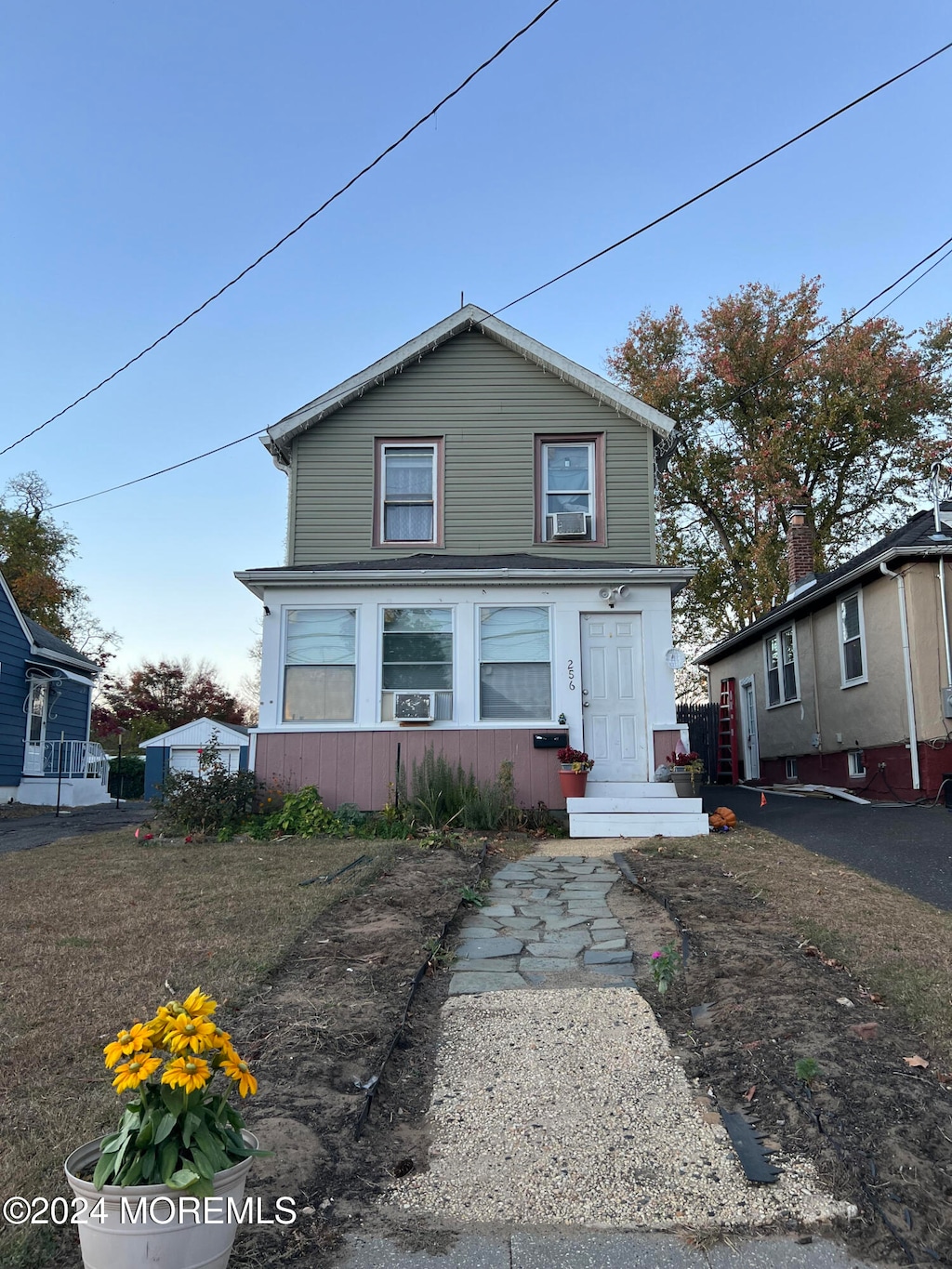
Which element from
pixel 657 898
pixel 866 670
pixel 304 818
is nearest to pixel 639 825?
pixel 657 898

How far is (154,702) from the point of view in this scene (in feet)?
102

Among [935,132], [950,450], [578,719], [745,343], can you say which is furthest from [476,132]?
[950,450]

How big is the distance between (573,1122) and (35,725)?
18632 millimetres

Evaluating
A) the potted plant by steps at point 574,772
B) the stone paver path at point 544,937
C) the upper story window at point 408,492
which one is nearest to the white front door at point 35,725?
the upper story window at point 408,492

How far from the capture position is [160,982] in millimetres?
4371

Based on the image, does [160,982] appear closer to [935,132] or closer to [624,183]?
[624,183]

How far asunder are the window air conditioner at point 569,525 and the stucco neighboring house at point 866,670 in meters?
4.00

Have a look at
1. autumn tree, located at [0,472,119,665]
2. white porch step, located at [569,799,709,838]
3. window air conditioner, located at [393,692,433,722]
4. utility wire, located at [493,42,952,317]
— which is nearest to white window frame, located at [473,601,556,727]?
window air conditioner, located at [393,692,433,722]

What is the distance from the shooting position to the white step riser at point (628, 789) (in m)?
10.2

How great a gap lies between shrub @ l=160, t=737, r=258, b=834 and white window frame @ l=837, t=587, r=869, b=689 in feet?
29.1

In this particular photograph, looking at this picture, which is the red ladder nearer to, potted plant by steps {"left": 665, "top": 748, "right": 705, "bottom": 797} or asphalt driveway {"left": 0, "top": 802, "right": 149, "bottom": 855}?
potted plant by steps {"left": 665, "top": 748, "right": 705, "bottom": 797}

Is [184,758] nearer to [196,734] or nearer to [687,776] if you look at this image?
[196,734]

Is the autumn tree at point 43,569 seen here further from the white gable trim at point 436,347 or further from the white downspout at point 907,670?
the white downspout at point 907,670

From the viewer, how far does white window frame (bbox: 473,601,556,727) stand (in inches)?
426
